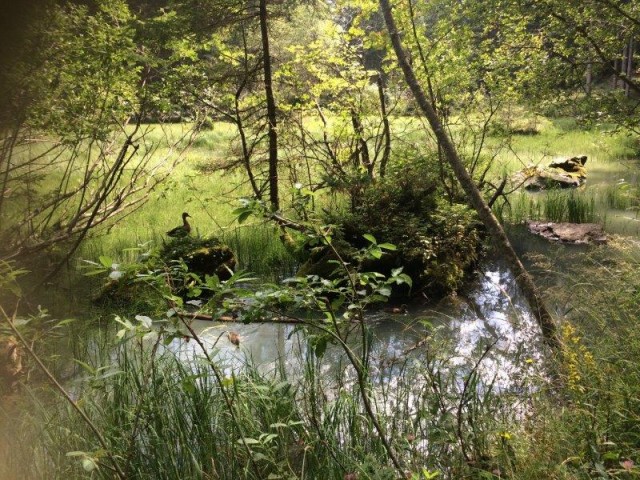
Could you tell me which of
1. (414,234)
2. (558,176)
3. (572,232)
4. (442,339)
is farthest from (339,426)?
(558,176)

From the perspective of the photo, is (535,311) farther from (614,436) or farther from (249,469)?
(249,469)

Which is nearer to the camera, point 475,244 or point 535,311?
point 535,311

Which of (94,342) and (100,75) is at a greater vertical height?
(100,75)

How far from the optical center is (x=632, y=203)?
9.00 m

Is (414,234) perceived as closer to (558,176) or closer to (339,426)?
(339,426)

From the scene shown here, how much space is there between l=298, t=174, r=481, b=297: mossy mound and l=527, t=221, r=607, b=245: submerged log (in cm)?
159

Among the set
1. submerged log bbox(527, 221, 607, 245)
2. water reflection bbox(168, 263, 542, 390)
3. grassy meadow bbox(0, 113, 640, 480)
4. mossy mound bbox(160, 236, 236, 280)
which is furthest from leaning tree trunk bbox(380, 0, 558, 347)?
submerged log bbox(527, 221, 607, 245)

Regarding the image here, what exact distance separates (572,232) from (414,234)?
3.04m

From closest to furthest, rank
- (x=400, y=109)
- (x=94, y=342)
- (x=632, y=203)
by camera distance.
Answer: (x=94, y=342) → (x=400, y=109) → (x=632, y=203)

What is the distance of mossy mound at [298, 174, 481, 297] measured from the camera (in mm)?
6219

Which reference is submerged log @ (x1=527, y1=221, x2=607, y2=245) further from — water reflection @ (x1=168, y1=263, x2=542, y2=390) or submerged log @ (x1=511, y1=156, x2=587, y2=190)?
submerged log @ (x1=511, y1=156, x2=587, y2=190)

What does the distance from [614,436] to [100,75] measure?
480 cm

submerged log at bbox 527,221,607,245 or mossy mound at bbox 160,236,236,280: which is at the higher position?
mossy mound at bbox 160,236,236,280

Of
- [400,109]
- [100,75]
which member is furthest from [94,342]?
[400,109]
